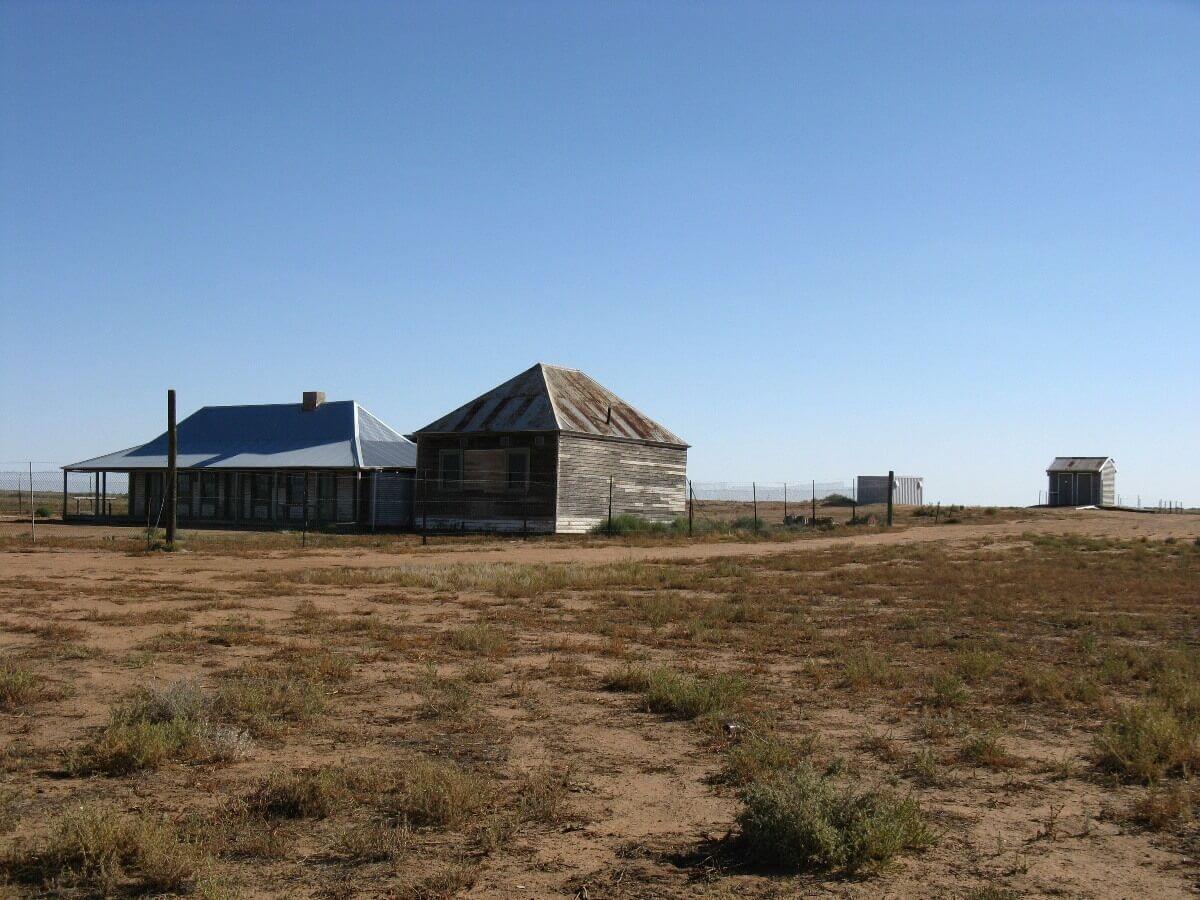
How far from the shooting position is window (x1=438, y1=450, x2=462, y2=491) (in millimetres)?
41062

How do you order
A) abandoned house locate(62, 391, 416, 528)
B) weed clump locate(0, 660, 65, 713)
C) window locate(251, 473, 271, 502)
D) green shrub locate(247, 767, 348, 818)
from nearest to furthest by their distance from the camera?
green shrub locate(247, 767, 348, 818)
weed clump locate(0, 660, 65, 713)
abandoned house locate(62, 391, 416, 528)
window locate(251, 473, 271, 502)

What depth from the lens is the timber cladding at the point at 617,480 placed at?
1538 inches

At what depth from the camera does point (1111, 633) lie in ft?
44.9

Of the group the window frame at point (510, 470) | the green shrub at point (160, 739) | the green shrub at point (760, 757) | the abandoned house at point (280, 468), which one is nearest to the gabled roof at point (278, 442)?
the abandoned house at point (280, 468)

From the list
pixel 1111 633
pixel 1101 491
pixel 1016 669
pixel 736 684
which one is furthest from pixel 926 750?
pixel 1101 491

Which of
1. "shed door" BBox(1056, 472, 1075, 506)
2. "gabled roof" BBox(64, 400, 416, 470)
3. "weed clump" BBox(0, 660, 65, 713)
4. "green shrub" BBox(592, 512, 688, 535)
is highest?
"gabled roof" BBox(64, 400, 416, 470)

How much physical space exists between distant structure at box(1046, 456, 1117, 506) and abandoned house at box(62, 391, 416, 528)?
40.3 meters

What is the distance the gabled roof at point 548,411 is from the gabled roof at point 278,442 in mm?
4891

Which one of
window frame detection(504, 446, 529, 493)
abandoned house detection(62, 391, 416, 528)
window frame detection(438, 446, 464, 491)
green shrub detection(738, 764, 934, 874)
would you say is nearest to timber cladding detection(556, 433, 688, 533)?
window frame detection(504, 446, 529, 493)

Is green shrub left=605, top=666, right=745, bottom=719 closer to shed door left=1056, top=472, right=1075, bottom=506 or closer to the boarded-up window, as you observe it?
the boarded-up window

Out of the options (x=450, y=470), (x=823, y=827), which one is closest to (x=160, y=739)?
(x=823, y=827)

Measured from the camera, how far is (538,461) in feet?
128

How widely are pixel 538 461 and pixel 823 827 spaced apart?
34.0m

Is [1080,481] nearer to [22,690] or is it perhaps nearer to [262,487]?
[262,487]
